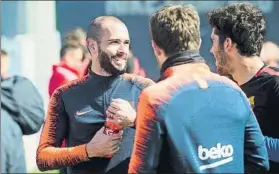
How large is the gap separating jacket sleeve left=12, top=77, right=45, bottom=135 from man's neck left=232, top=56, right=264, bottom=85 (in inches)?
87.5

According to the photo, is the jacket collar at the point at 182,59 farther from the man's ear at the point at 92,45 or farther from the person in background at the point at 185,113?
the man's ear at the point at 92,45

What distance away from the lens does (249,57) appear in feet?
12.9

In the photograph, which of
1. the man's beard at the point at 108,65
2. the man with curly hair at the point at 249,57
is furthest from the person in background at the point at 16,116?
the man with curly hair at the point at 249,57

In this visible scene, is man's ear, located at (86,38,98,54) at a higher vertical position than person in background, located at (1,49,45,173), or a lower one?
higher

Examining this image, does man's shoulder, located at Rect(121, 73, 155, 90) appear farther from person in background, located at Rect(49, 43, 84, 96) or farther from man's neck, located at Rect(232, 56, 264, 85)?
person in background, located at Rect(49, 43, 84, 96)

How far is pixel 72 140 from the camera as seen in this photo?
3789 mm

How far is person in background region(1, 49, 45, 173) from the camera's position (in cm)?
572

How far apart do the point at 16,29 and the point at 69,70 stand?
7.19ft

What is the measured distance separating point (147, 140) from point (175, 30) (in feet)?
1.47

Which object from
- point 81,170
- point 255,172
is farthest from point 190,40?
point 81,170

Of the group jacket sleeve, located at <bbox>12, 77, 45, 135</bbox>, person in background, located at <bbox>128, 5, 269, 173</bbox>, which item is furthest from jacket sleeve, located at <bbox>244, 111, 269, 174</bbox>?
jacket sleeve, located at <bbox>12, 77, 45, 135</bbox>

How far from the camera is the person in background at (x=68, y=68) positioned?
22.7 feet

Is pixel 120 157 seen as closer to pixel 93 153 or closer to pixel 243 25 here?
pixel 93 153

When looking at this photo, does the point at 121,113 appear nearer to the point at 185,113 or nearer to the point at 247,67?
the point at 185,113
